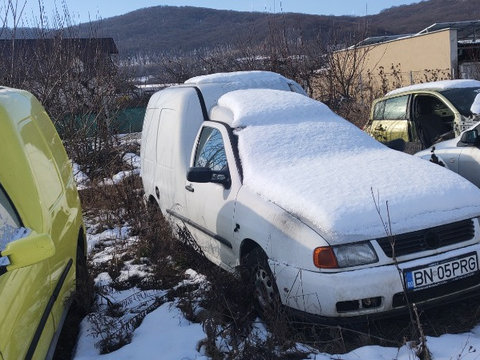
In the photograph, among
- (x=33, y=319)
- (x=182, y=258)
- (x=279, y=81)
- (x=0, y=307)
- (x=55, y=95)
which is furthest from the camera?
(x=55, y=95)

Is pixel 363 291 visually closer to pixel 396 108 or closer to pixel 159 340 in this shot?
pixel 159 340

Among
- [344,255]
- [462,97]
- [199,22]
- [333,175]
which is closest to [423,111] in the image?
[462,97]

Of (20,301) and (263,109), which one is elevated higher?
(263,109)

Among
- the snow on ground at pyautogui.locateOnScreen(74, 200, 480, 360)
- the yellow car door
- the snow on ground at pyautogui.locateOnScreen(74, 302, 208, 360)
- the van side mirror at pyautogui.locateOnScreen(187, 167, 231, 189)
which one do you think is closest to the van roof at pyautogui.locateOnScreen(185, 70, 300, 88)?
the van side mirror at pyautogui.locateOnScreen(187, 167, 231, 189)

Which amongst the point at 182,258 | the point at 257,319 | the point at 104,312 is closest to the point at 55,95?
the point at 182,258

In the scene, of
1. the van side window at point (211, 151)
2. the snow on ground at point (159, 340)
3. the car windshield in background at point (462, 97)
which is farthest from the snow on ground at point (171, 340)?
the car windshield in background at point (462, 97)

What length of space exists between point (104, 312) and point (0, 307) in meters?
1.98

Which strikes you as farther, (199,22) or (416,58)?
(199,22)

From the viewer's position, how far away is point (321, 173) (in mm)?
4105

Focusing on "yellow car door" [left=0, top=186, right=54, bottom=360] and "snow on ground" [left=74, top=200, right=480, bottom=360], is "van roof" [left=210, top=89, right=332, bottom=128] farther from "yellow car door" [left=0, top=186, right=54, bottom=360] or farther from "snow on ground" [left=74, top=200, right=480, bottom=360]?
"yellow car door" [left=0, top=186, right=54, bottom=360]

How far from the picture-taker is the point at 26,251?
2422 mm

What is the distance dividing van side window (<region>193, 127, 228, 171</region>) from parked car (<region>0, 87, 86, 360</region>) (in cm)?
130

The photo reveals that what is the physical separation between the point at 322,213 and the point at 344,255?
0.31 meters

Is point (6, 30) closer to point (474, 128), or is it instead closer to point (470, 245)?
point (474, 128)
